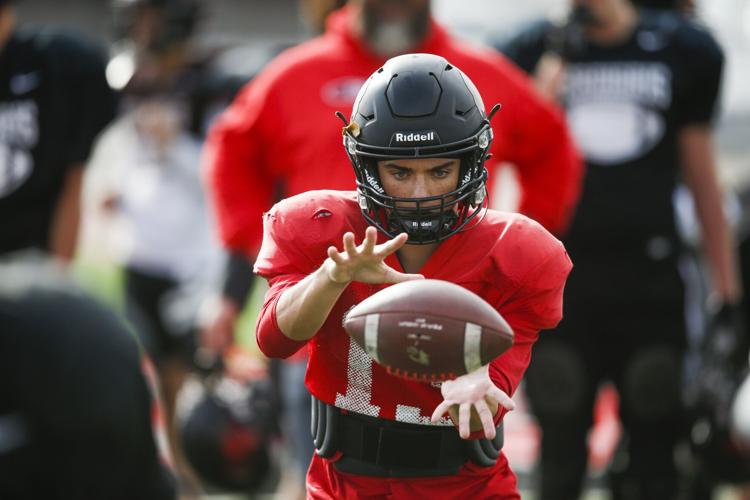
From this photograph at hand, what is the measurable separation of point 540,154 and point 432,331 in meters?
2.28

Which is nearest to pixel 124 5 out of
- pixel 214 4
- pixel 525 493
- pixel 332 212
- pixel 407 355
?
pixel 525 493

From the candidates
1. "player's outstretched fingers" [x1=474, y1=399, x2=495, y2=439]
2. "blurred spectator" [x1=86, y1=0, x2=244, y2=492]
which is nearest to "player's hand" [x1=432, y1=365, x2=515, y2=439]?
"player's outstretched fingers" [x1=474, y1=399, x2=495, y2=439]

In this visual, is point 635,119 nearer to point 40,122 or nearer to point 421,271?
point 40,122

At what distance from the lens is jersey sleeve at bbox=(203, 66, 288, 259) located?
479cm

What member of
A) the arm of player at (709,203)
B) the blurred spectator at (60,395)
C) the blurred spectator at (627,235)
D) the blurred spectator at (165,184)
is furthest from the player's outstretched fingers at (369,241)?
the blurred spectator at (165,184)

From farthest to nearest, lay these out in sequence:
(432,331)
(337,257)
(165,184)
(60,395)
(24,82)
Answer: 1. (165,184)
2. (24,82)
3. (337,257)
4. (432,331)
5. (60,395)

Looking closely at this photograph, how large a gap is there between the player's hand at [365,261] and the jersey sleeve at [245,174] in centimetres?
196

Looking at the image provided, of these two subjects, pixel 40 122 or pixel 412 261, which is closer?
pixel 412 261

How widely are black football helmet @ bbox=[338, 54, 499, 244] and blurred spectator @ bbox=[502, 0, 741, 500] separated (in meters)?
2.09

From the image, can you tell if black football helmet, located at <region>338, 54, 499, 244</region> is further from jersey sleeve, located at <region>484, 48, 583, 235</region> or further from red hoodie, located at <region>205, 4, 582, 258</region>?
jersey sleeve, located at <region>484, 48, 583, 235</region>

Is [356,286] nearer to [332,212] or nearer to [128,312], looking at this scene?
[332,212]

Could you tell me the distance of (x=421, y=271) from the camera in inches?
125

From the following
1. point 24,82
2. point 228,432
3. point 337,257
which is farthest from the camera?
point 228,432

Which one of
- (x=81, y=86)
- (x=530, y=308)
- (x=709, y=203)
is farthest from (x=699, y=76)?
(x=530, y=308)
